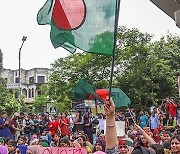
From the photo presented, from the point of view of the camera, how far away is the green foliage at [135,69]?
32.4 metres

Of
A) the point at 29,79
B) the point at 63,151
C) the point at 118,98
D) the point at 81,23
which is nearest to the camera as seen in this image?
the point at 81,23

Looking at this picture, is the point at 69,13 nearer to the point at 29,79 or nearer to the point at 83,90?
the point at 83,90

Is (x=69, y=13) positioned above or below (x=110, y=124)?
above

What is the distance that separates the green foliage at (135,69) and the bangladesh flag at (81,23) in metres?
24.7

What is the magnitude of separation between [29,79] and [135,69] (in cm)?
5007

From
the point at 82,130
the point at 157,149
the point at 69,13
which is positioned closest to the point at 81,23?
the point at 69,13

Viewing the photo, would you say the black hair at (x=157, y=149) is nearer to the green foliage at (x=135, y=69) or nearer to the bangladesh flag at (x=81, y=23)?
the bangladesh flag at (x=81, y=23)

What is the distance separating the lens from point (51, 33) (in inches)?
222

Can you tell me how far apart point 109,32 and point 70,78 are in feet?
115

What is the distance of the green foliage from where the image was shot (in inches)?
1277

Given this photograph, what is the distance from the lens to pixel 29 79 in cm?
8200

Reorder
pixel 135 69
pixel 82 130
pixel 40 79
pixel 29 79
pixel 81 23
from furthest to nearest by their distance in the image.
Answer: pixel 29 79 < pixel 40 79 < pixel 135 69 < pixel 82 130 < pixel 81 23

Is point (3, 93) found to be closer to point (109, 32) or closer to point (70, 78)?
point (70, 78)

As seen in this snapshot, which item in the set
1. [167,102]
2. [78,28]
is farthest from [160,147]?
[167,102]
